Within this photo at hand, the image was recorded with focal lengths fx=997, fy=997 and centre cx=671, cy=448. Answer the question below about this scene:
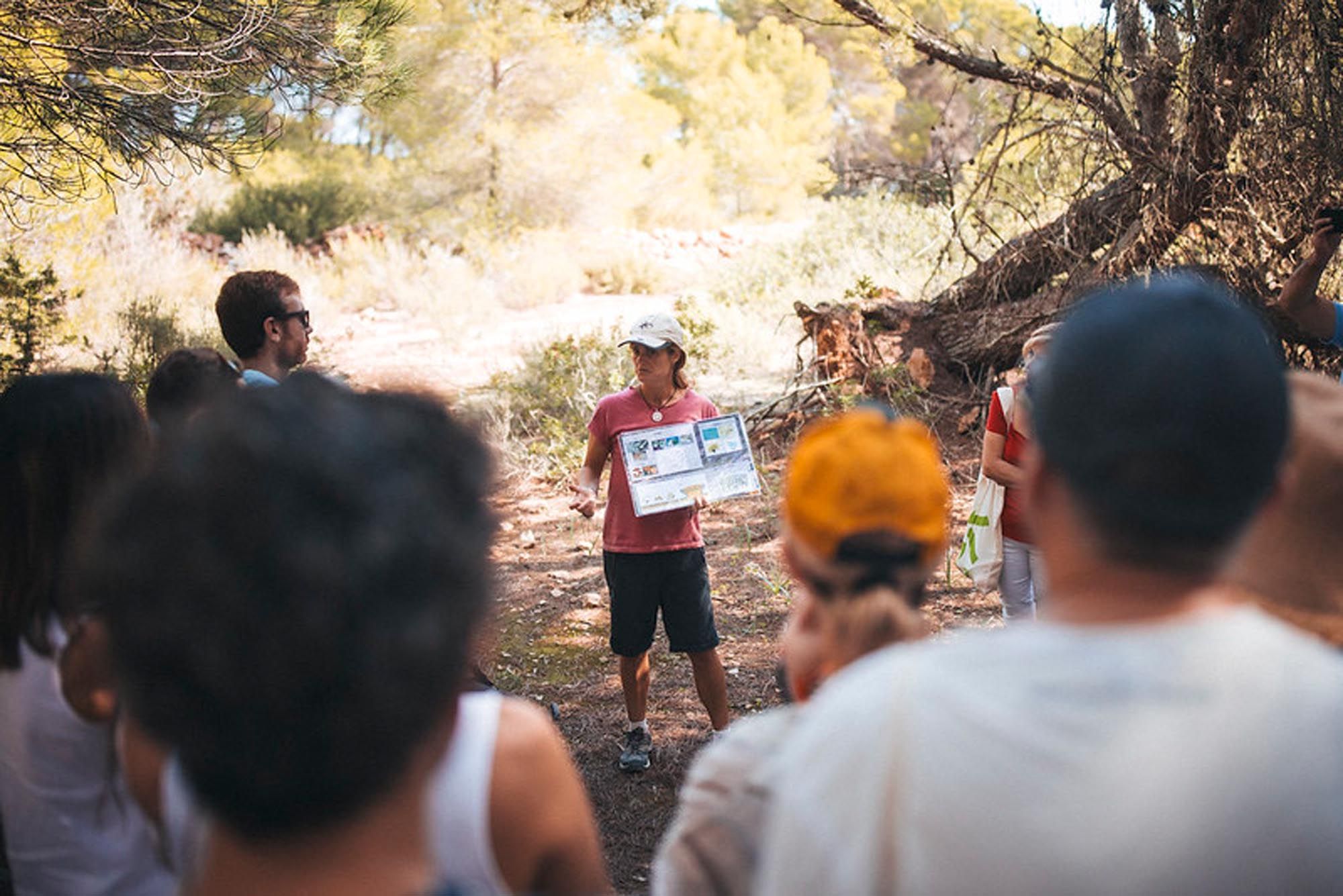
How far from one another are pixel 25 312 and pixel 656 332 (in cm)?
726

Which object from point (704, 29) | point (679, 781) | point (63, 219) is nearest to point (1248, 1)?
point (679, 781)

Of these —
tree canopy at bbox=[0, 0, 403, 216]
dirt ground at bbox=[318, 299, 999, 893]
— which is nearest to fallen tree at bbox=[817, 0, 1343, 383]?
dirt ground at bbox=[318, 299, 999, 893]

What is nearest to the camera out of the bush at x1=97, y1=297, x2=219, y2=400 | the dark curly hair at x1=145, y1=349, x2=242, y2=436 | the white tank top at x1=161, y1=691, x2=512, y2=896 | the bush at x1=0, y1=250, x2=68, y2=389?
the white tank top at x1=161, y1=691, x2=512, y2=896

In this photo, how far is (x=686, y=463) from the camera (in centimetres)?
383

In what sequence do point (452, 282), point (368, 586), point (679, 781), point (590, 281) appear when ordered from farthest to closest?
1. point (590, 281)
2. point (452, 282)
3. point (679, 781)
4. point (368, 586)

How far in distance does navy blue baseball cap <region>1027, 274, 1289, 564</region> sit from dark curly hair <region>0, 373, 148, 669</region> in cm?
154

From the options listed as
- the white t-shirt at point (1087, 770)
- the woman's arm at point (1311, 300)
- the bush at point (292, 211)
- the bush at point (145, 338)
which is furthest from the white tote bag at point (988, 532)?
the bush at point (292, 211)

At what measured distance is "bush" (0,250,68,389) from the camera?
27.3 ft

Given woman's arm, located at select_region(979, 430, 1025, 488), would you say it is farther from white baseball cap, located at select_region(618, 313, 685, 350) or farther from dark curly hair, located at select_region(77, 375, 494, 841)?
dark curly hair, located at select_region(77, 375, 494, 841)

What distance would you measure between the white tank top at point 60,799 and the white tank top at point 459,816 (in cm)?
45

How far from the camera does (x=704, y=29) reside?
110ft

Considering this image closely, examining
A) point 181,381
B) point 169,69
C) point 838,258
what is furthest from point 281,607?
point 838,258

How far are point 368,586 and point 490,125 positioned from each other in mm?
23208

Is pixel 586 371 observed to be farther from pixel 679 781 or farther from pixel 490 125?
pixel 490 125
